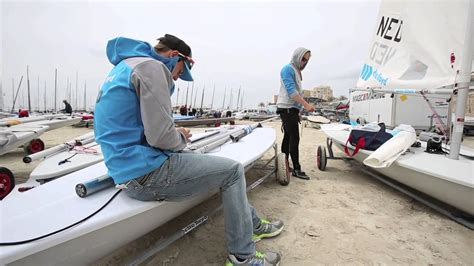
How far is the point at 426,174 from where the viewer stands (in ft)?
6.49

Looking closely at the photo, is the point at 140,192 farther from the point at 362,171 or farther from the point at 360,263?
the point at 362,171

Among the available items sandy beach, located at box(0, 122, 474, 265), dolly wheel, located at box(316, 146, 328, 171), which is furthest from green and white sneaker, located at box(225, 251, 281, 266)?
dolly wheel, located at box(316, 146, 328, 171)

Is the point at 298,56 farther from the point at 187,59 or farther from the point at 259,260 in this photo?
the point at 259,260

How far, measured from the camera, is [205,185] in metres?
1.26

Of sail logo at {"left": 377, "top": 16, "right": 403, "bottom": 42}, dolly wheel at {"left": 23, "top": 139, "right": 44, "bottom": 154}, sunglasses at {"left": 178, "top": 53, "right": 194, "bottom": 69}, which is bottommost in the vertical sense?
dolly wheel at {"left": 23, "top": 139, "right": 44, "bottom": 154}

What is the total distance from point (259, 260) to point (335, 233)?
818 millimetres

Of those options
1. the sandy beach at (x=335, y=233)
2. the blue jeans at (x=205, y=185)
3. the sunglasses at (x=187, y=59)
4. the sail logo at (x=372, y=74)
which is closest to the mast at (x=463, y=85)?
the sandy beach at (x=335, y=233)

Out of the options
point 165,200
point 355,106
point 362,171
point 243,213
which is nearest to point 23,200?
point 165,200

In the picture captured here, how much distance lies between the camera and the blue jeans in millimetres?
1174

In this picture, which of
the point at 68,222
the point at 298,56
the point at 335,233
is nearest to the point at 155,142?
the point at 68,222

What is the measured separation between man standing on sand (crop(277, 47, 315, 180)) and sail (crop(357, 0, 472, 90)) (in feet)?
3.45

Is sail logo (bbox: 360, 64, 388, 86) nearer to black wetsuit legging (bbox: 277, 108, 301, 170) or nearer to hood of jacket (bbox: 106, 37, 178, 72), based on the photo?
black wetsuit legging (bbox: 277, 108, 301, 170)

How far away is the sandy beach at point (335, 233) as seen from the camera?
5.08 ft

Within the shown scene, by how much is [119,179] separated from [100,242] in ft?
0.92
